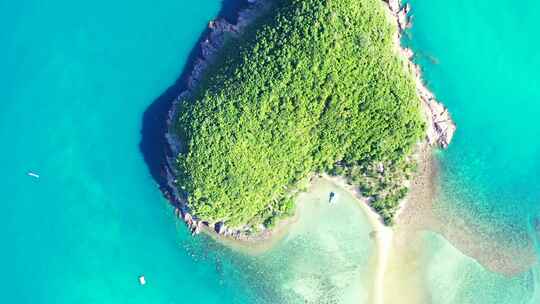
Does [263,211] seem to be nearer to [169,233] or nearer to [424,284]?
[169,233]

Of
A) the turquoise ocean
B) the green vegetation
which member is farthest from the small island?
the turquoise ocean

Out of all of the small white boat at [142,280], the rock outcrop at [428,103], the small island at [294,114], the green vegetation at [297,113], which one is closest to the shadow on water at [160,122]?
the small island at [294,114]

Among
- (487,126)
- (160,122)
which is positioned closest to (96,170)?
(160,122)

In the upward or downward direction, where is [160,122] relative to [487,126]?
upward

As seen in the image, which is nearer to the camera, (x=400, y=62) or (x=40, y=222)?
(x=400, y=62)

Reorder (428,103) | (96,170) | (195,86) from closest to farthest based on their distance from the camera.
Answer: (428,103), (195,86), (96,170)

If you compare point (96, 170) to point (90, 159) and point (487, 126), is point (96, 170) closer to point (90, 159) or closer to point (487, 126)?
point (90, 159)

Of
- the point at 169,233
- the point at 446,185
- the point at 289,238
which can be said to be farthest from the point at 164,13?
the point at 446,185
